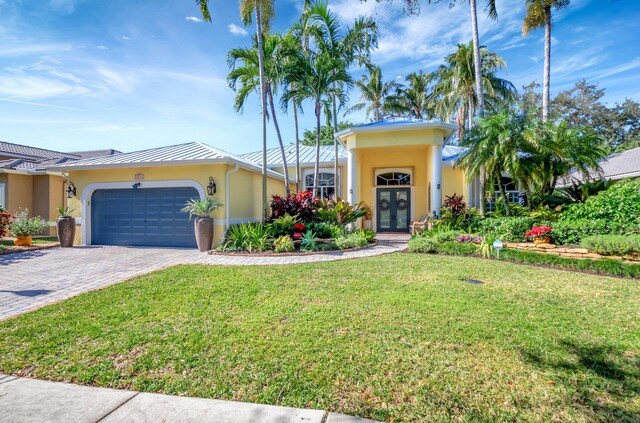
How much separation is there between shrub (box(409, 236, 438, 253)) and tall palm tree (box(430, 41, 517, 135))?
12330 mm

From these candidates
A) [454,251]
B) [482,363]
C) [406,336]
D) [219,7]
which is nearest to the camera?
[482,363]

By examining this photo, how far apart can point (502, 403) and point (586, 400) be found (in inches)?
27.6

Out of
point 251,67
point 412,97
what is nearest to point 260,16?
point 251,67

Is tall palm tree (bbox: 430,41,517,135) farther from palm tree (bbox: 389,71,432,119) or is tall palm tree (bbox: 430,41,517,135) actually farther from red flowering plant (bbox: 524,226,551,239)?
red flowering plant (bbox: 524,226,551,239)

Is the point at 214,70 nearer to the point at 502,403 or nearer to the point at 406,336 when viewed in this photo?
the point at 406,336

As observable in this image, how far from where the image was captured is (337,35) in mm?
12633

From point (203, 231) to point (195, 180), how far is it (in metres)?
2.16

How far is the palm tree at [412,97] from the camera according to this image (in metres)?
25.0

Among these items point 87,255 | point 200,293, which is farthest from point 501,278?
point 87,255

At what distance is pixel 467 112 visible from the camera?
816 inches

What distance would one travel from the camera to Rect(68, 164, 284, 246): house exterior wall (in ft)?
36.0

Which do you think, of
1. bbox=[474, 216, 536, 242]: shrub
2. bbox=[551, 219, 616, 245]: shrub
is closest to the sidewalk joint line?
bbox=[474, 216, 536, 242]: shrub

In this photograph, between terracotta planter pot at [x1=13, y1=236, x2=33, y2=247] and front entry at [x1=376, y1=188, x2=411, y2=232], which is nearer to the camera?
terracotta planter pot at [x1=13, y1=236, x2=33, y2=247]

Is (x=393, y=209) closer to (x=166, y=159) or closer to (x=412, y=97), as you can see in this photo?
(x=166, y=159)
